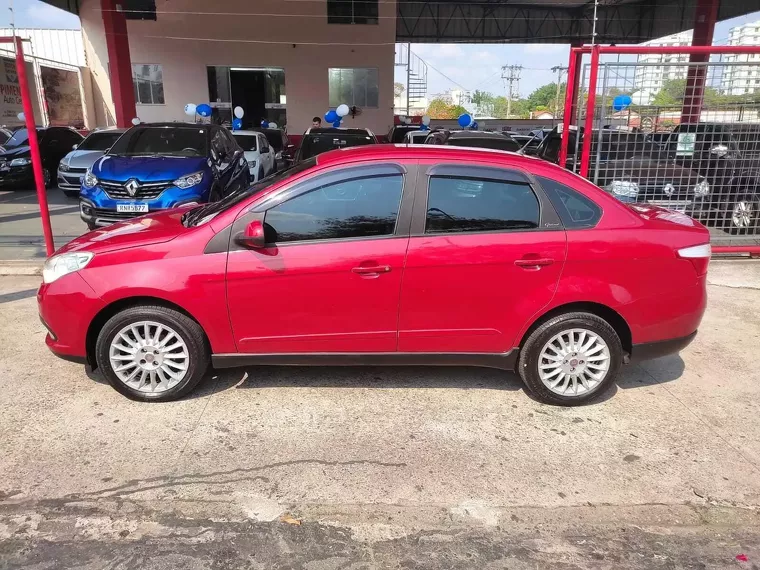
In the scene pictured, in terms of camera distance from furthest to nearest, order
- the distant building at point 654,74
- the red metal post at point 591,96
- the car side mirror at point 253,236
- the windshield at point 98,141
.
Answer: the windshield at point 98,141, the distant building at point 654,74, the red metal post at point 591,96, the car side mirror at point 253,236

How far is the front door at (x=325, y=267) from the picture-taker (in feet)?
11.8

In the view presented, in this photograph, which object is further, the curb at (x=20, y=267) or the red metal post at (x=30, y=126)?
the curb at (x=20, y=267)

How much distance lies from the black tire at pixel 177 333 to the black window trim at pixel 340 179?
600mm

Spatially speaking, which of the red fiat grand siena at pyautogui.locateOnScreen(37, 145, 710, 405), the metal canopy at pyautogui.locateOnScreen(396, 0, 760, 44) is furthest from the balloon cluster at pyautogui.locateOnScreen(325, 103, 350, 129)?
the metal canopy at pyautogui.locateOnScreen(396, 0, 760, 44)

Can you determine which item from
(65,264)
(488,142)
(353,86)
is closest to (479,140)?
(488,142)

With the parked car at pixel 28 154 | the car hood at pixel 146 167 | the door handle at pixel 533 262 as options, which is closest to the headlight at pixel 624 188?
the door handle at pixel 533 262

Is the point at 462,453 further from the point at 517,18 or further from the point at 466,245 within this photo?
the point at 517,18

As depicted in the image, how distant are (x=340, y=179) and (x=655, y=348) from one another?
2426mm

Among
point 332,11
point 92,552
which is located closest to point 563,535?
point 92,552

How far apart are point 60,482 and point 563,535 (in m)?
2.65

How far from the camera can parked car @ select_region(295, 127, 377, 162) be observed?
436 inches

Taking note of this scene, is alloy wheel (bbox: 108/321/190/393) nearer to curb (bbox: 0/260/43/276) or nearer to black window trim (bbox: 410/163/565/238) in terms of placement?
black window trim (bbox: 410/163/565/238)

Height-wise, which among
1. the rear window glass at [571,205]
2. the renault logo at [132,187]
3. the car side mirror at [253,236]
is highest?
the rear window glass at [571,205]

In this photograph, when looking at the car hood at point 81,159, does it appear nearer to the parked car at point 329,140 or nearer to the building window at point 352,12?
the parked car at point 329,140
